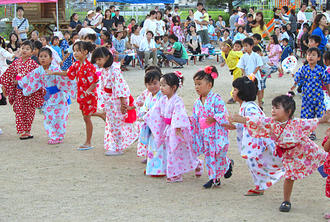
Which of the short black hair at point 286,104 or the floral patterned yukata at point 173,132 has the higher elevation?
the short black hair at point 286,104

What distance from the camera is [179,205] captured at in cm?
482

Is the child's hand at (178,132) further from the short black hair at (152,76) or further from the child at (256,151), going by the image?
the short black hair at (152,76)

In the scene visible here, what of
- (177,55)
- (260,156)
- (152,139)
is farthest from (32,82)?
(177,55)

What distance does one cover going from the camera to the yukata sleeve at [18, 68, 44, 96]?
749 cm

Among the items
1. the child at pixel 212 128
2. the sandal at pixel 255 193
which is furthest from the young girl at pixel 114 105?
the sandal at pixel 255 193

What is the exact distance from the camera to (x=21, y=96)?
7.77 meters

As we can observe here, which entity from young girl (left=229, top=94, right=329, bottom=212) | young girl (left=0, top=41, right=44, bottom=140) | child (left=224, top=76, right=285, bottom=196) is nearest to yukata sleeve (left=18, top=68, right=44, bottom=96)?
young girl (left=0, top=41, right=44, bottom=140)

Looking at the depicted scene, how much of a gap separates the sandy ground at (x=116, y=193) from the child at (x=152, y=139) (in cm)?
13

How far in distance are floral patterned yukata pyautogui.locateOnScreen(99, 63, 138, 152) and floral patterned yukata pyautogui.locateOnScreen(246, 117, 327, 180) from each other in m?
2.49

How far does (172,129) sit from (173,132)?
0.03 meters

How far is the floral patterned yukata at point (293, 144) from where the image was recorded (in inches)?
173

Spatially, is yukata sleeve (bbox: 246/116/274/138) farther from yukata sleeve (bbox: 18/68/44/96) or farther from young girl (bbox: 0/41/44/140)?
young girl (bbox: 0/41/44/140)

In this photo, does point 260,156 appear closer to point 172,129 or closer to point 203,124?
point 203,124

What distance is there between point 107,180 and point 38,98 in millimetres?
2550
